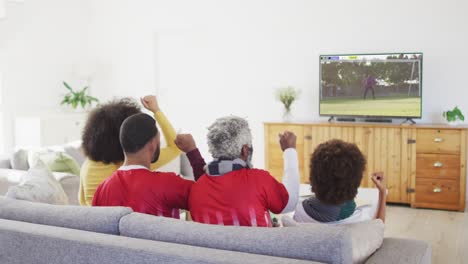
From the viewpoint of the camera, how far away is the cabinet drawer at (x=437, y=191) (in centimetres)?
527

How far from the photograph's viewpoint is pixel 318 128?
19.2ft

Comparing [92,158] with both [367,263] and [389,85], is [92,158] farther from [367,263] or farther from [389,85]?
[389,85]

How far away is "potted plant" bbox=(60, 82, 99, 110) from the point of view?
7105 mm

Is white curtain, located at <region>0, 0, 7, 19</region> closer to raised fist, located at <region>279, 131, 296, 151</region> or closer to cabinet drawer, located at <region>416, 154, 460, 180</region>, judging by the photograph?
cabinet drawer, located at <region>416, 154, 460, 180</region>

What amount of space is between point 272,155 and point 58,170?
8.38ft

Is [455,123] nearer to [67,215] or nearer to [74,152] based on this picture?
[74,152]

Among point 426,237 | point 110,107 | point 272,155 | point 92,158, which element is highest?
point 110,107

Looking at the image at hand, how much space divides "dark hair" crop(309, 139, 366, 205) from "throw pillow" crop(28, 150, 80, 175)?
2669 mm

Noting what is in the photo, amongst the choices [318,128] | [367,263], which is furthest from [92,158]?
[318,128]

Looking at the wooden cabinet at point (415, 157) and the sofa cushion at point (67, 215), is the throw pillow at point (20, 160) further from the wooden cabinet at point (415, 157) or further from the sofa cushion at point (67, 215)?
the wooden cabinet at point (415, 157)

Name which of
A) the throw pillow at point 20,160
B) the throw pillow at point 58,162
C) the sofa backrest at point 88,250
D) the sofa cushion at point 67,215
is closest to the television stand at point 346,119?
the throw pillow at point 58,162

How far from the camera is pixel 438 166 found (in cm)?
530

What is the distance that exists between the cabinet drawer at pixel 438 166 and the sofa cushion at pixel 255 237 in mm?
3932

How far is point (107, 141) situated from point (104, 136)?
0.09 feet
